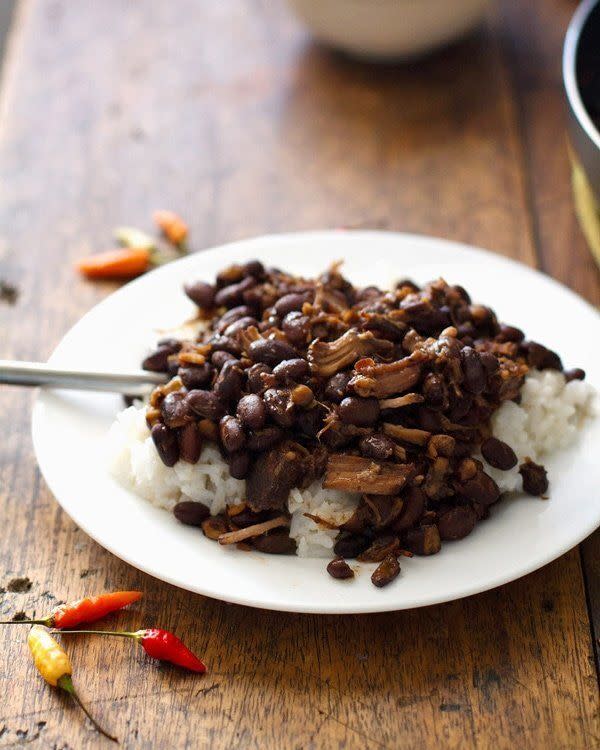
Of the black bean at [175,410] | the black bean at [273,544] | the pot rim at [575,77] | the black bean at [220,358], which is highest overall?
the pot rim at [575,77]

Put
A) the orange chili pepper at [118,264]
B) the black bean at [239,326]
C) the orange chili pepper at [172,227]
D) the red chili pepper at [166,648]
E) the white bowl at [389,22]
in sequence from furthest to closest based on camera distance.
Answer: the white bowl at [389,22]
the orange chili pepper at [172,227]
the orange chili pepper at [118,264]
the black bean at [239,326]
the red chili pepper at [166,648]

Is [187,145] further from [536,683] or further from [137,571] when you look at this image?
[536,683]

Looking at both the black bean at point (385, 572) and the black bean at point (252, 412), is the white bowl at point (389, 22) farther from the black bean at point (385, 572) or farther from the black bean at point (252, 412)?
the black bean at point (385, 572)

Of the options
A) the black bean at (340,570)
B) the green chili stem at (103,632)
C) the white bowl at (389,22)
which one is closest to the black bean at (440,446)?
the black bean at (340,570)

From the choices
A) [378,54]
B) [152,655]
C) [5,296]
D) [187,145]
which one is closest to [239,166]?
[187,145]

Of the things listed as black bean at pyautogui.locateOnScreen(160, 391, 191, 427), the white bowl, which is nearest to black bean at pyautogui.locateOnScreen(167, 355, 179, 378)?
black bean at pyautogui.locateOnScreen(160, 391, 191, 427)

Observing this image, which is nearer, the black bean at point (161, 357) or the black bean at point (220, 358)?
the black bean at point (220, 358)

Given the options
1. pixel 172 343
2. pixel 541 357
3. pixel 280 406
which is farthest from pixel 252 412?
pixel 541 357
